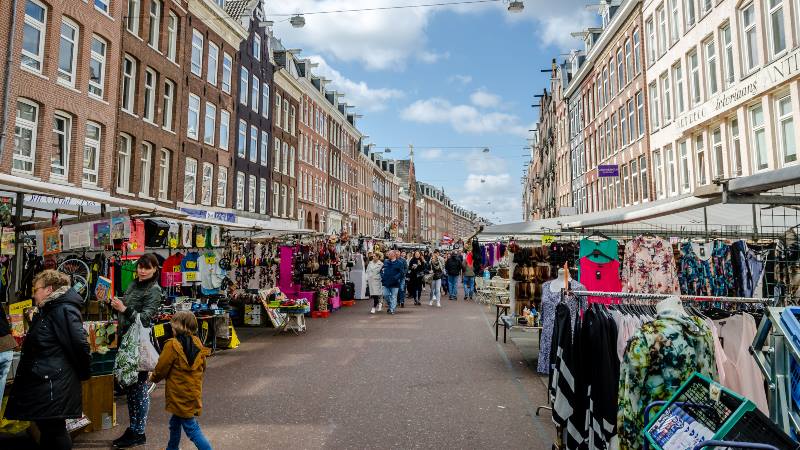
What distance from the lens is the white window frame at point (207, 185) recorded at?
24.9m

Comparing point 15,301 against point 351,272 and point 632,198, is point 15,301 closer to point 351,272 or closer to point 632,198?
point 351,272

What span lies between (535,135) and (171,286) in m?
61.0

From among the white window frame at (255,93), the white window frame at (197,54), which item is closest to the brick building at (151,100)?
the white window frame at (197,54)

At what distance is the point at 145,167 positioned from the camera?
21.1 m

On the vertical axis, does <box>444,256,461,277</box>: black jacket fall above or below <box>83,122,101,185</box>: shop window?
below

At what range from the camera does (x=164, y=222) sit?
9.09 meters

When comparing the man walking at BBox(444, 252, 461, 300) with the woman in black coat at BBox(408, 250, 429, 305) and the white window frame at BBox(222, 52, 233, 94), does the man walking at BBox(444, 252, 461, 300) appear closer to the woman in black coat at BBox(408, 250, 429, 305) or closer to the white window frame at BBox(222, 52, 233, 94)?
the woman in black coat at BBox(408, 250, 429, 305)

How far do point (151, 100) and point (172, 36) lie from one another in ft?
11.4

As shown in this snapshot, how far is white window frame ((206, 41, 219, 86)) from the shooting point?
25656mm

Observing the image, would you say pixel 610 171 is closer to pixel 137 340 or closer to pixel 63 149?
pixel 137 340

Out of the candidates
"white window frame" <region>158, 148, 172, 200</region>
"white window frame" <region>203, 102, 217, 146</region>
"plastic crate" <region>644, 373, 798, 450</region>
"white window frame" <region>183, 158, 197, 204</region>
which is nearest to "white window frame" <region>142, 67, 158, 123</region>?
"white window frame" <region>158, 148, 172, 200</region>

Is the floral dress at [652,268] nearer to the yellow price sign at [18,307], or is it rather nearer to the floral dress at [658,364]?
the floral dress at [658,364]

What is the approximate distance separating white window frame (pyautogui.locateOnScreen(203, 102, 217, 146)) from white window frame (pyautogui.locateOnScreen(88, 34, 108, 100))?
6780mm

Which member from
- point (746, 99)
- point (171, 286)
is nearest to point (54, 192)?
point (171, 286)
